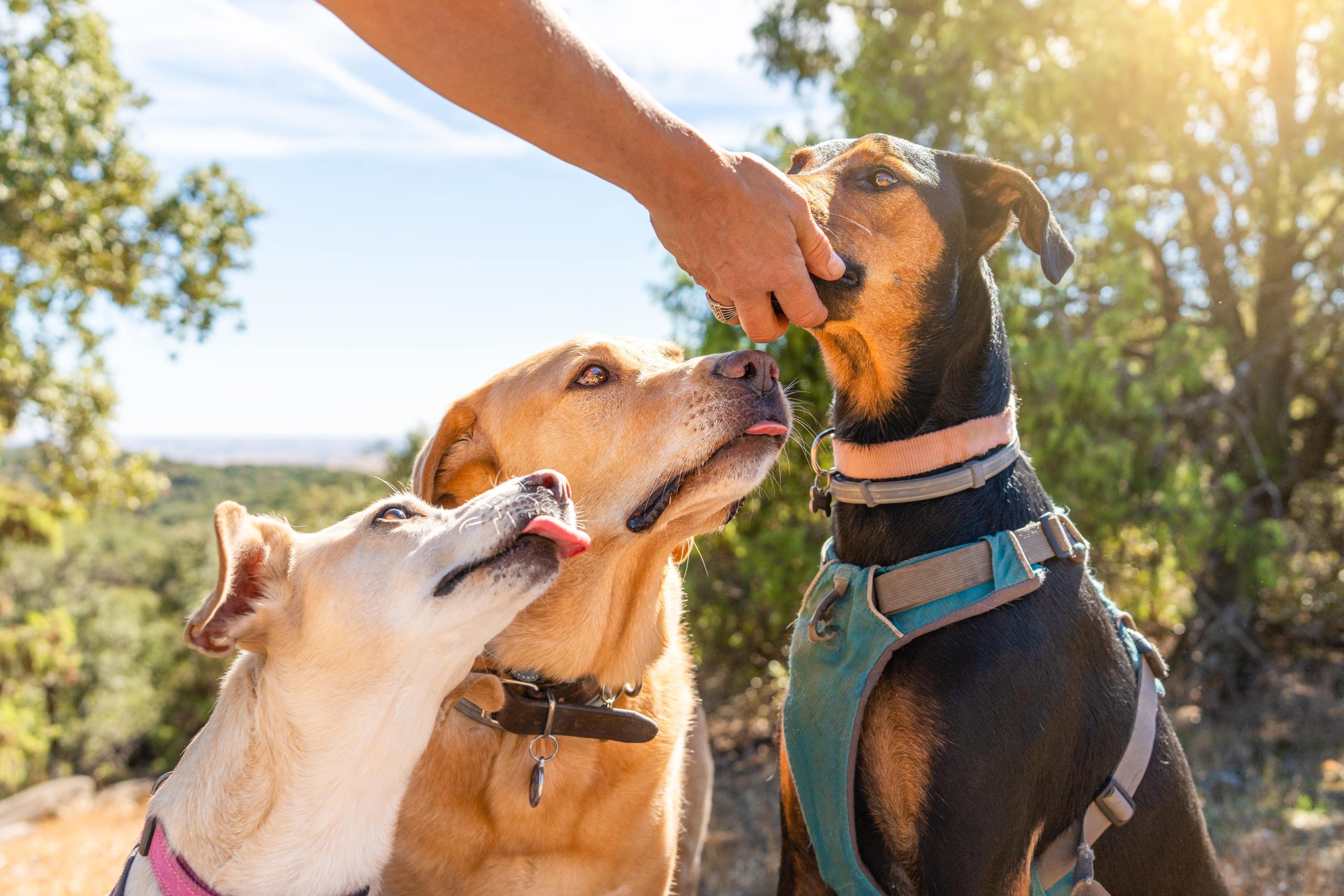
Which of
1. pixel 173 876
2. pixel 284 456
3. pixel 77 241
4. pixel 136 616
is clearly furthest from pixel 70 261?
pixel 284 456

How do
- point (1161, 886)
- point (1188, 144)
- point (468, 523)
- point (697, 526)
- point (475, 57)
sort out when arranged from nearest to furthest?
point (475, 57) < point (468, 523) < point (1161, 886) < point (697, 526) < point (1188, 144)

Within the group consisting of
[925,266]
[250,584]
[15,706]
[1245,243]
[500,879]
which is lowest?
[15,706]

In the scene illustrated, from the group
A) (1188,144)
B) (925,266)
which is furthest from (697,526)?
(1188,144)

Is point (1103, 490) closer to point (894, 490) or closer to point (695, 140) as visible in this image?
point (894, 490)

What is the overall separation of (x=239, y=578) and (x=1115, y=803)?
249cm

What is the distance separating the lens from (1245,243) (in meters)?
10.4

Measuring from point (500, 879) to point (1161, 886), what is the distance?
6.42 feet

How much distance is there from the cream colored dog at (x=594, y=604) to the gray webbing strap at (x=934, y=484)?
0.32 metres

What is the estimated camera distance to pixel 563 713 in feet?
9.65

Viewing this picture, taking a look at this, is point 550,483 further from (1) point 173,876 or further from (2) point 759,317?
(1) point 173,876

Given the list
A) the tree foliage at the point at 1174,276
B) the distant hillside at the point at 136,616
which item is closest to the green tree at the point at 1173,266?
the tree foliage at the point at 1174,276

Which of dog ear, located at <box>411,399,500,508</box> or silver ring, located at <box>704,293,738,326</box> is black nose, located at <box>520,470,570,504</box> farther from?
dog ear, located at <box>411,399,500,508</box>

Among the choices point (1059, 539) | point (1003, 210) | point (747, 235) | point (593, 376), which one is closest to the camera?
point (747, 235)

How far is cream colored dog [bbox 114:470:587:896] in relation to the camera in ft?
8.14
